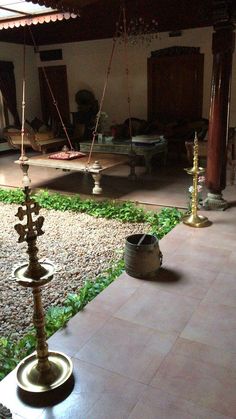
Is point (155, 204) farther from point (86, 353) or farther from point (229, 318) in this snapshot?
point (86, 353)

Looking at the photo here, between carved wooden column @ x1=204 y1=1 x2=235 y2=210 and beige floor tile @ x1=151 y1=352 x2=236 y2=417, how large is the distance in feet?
8.09

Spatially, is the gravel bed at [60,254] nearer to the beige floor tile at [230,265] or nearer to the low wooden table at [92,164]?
the low wooden table at [92,164]

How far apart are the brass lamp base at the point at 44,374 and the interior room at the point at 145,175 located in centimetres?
3

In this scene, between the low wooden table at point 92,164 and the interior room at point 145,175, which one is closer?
the interior room at point 145,175

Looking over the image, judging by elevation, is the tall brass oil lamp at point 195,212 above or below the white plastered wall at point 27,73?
below

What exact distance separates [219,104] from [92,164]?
183cm

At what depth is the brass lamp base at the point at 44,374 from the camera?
5.32ft

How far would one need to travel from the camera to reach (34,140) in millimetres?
6777

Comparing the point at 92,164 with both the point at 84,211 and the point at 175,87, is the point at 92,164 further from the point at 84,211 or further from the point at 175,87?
the point at 175,87

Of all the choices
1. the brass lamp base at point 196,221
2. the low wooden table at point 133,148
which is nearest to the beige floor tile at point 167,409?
the brass lamp base at point 196,221

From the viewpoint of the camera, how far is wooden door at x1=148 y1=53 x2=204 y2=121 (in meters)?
7.57

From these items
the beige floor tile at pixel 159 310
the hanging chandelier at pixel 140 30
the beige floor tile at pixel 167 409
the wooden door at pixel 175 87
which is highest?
the hanging chandelier at pixel 140 30

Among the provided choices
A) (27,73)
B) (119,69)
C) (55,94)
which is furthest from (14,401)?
(27,73)

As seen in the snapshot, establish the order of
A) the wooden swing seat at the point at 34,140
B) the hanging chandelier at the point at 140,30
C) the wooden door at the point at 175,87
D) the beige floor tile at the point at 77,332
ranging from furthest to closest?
the wooden door at the point at 175,87 → the hanging chandelier at the point at 140,30 → the wooden swing seat at the point at 34,140 → the beige floor tile at the point at 77,332
